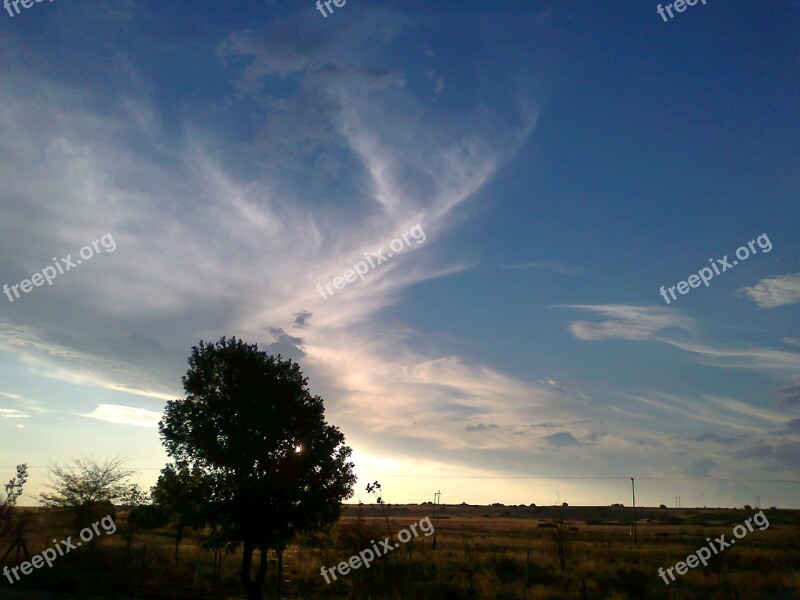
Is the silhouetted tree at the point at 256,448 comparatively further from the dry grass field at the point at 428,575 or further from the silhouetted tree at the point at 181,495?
the dry grass field at the point at 428,575

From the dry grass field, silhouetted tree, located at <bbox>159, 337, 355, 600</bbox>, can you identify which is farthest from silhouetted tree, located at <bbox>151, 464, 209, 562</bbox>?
the dry grass field

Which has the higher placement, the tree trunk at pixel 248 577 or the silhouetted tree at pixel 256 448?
the silhouetted tree at pixel 256 448

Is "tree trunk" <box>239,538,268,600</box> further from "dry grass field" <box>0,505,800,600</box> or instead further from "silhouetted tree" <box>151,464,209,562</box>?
"dry grass field" <box>0,505,800,600</box>

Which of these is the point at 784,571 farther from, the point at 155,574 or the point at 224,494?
the point at 155,574

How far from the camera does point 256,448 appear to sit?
86.0 ft

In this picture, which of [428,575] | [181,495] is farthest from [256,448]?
[428,575]

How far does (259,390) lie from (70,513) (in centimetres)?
3403

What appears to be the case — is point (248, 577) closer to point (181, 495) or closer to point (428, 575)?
point (181, 495)

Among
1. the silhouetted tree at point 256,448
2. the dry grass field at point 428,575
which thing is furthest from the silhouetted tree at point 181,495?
the dry grass field at point 428,575

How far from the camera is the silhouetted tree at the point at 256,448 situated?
1017 inches

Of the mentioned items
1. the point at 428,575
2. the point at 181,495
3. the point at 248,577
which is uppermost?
the point at 181,495

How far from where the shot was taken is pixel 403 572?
3812 centimetres

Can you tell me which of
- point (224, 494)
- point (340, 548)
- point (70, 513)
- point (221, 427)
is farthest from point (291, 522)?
point (70, 513)

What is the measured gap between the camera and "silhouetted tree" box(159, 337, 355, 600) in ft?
84.7
